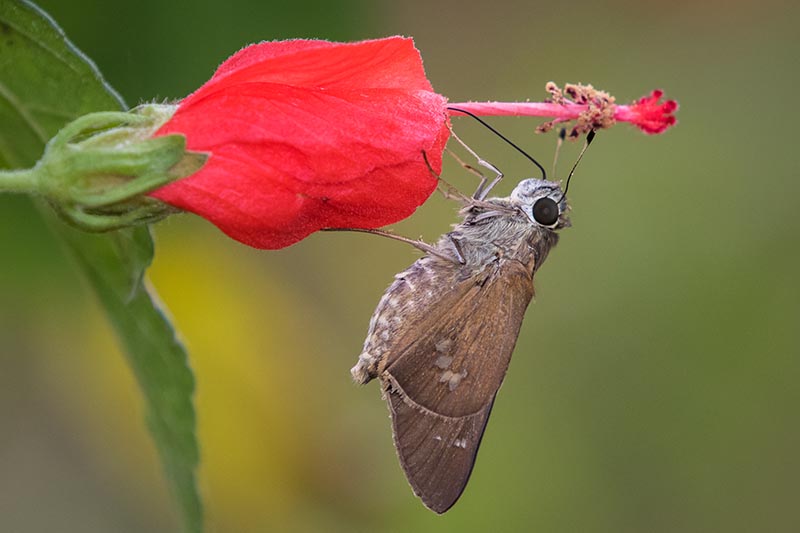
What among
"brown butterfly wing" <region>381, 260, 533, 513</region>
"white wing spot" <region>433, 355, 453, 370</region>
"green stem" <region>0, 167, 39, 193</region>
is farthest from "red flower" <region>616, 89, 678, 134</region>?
"green stem" <region>0, 167, 39, 193</region>

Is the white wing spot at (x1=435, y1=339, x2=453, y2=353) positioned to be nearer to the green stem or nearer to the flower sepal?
the flower sepal

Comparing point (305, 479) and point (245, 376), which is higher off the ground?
point (245, 376)

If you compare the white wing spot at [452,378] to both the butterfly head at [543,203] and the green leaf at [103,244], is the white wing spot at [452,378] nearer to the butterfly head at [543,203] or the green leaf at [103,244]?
the butterfly head at [543,203]

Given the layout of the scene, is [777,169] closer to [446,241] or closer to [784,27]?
[784,27]

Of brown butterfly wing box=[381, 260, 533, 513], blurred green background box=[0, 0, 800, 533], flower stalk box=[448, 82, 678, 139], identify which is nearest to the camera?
flower stalk box=[448, 82, 678, 139]

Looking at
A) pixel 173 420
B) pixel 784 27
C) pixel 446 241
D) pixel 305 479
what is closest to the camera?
pixel 173 420

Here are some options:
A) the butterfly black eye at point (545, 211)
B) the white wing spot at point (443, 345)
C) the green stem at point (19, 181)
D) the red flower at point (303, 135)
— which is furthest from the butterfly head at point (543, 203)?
the green stem at point (19, 181)

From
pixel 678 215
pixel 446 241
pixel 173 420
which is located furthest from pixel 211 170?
pixel 678 215
